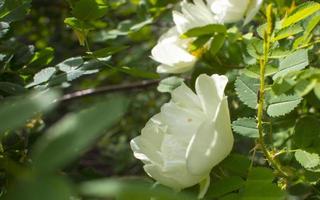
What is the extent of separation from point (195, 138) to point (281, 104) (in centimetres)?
15

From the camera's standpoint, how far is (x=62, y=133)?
37cm

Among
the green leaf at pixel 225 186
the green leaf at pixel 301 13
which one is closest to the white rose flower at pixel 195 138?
the green leaf at pixel 225 186

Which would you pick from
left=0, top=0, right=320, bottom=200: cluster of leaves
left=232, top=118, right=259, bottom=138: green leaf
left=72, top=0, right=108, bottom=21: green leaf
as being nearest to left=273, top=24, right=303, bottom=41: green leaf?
left=0, top=0, right=320, bottom=200: cluster of leaves

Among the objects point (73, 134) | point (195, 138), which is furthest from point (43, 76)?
point (73, 134)

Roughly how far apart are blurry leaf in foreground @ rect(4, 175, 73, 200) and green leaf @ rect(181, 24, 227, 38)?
1.42 feet

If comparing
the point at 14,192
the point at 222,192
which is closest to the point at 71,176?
the point at 222,192

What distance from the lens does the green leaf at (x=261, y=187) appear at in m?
0.65

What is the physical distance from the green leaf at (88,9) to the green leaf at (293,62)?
307 millimetres

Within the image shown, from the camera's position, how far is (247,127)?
77cm

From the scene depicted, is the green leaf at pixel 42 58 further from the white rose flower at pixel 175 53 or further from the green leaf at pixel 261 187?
the green leaf at pixel 261 187

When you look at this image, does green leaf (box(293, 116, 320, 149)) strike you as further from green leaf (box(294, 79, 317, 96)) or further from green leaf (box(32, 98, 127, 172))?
green leaf (box(32, 98, 127, 172))

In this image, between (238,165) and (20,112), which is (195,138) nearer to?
(238,165)

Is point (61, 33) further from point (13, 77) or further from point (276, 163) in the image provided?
point (276, 163)

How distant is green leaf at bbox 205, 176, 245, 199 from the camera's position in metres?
0.70
